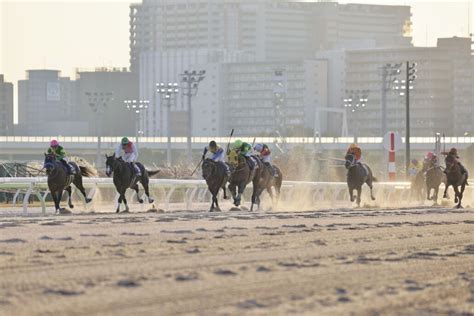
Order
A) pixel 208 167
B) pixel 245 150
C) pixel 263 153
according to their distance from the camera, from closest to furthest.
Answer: pixel 208 167 → pixel 245 150 → pixel 263 153

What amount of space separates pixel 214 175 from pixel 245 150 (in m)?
1.78

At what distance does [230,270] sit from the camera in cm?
1388

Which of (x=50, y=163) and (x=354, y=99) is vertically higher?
(x=354, y=99)

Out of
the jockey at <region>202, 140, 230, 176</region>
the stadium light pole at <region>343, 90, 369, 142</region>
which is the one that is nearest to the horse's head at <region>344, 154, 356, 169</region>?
the jockey at <region>202, 140, 230, 176</region>

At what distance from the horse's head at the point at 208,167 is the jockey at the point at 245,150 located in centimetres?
161

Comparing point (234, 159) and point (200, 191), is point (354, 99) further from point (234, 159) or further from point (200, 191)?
point (234, 159)

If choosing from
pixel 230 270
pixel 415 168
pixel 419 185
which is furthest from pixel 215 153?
pixel 230 270

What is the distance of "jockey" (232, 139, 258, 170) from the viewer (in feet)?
Answer: 112

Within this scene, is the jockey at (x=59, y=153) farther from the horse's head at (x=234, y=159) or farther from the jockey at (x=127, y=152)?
the horse's head at (x=234, y=159)

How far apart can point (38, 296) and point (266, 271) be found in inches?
111

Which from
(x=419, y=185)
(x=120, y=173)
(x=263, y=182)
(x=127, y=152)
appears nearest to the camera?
(x=120, y=173)

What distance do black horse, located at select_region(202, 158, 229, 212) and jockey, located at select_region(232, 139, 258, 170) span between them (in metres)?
1.16

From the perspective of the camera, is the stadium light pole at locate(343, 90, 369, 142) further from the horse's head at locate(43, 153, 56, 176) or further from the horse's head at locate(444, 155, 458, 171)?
the horse's head at locate(43, 153, 56, 176)

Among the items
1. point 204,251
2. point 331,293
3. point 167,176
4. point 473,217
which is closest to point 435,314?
point 331,293
